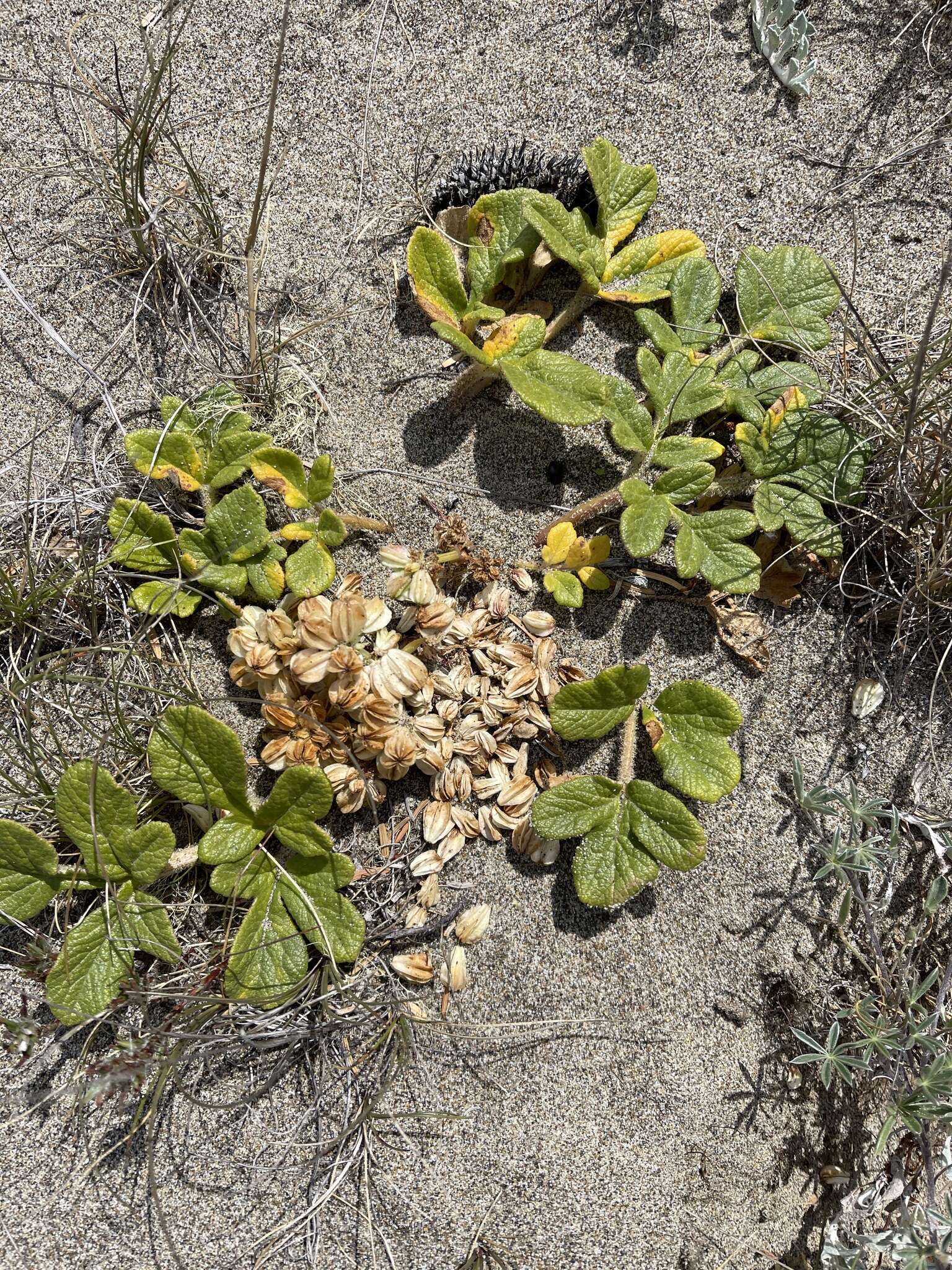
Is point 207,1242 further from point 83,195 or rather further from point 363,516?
point 83,195

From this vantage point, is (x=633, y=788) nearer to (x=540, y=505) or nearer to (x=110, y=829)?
(x=540, y=505)

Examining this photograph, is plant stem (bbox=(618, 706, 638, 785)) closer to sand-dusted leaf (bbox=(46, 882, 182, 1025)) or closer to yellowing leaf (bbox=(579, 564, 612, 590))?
yellowing leaf (bbox=(579, 564, 612, 590))

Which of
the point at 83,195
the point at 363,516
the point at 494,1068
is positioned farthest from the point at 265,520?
the point at 494,1068

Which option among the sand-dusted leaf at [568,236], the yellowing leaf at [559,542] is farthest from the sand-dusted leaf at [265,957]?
Answer: the sand-dusted leaf at [568,236]

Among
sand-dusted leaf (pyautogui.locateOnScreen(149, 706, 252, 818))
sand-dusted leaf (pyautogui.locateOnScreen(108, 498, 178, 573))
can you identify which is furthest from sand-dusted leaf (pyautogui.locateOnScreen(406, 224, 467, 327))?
sand-dusted leaf (pyautogui.locateOnScreen(149, 706, 252, 818))

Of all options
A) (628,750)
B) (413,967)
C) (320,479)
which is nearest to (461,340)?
(320,479)
